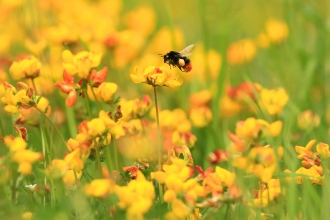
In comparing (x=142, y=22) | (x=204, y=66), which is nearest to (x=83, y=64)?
(x=204, y=66)

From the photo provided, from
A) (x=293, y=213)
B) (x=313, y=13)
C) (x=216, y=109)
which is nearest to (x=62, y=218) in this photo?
(x=293, y=213)

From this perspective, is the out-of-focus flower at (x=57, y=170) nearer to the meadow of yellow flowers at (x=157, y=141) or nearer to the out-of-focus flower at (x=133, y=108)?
the meadow of yellow flowers at (x=157, y=141)

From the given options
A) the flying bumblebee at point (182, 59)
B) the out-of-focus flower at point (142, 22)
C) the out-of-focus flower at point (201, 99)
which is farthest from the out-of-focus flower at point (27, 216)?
the out-of-focus flower at point (142, 22)

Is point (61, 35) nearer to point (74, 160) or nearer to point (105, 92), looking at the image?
point (105, 92)

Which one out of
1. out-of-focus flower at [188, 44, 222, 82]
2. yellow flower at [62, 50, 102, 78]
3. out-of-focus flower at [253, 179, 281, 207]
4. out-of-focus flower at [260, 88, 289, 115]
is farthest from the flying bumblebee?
out-of-focus flower at [188, 44, 222, 82]

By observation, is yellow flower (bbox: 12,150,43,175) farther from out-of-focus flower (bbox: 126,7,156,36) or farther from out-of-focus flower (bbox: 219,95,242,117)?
out-of-focus flower (bbox: 126,7,156,36)
